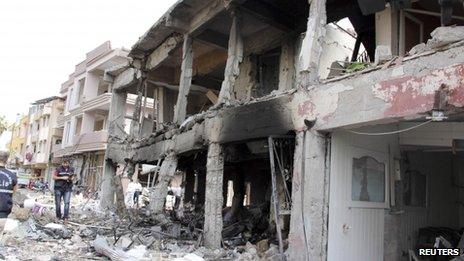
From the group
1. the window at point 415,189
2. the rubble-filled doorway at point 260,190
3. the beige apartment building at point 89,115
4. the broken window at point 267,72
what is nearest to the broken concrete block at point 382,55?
the rubble-filled doorway at point 260,190

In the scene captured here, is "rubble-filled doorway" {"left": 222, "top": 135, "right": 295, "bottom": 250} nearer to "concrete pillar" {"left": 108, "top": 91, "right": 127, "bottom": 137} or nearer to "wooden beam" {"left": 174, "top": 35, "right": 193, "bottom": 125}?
"wooden beam" {"left": 174, "top": 35, "right": 193, "bottom": 125}

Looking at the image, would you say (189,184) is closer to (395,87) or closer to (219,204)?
(219,204)

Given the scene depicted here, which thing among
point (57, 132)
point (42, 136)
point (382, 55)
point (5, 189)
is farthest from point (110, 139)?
point (42, 136)

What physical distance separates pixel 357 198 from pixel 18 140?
58.9 m

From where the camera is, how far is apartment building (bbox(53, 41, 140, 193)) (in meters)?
30.4

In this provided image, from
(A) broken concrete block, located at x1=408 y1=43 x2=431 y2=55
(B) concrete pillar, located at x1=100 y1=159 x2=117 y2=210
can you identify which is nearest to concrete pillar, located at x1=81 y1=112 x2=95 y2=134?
(B) concrete pillar, located at x1=100 y1=159 x2=117 y2=210

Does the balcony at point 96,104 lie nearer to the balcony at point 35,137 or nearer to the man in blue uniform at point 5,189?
the balcony at point 35,137

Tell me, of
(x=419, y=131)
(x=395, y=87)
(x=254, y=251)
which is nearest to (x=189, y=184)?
(x=254, y=251)

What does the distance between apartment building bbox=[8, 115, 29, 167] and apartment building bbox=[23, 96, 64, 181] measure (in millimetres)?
2045

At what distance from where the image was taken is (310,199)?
7.02m

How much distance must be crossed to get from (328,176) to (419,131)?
213cm

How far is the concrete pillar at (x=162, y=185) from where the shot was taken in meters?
11.2

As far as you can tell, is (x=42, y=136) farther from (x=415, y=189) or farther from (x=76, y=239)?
(x=415, y=189)

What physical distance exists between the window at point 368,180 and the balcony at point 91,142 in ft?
75.7
